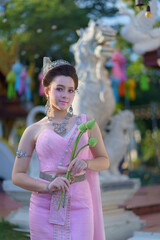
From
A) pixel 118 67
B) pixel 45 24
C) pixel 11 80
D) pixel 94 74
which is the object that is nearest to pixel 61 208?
pixel 94 74

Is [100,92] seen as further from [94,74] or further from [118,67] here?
[118,67]

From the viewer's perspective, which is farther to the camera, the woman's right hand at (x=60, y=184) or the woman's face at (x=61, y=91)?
the woman's face at (x=61, y=91)

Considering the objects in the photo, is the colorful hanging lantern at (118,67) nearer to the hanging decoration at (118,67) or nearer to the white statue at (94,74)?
the hanging decoration at (118,67)

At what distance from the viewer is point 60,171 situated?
77.3 inches

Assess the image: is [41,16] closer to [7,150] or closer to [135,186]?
[7,150]

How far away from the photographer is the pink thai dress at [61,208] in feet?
6.41

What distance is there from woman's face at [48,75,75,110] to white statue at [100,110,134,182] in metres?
2.53

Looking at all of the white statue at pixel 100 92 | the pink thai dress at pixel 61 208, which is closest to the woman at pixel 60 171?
the pink thai dress at pixel 61 208

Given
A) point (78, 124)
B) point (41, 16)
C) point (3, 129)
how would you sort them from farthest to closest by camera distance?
point (3, 129) < point (41, 16) < point (78, 124)

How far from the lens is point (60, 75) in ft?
6.84

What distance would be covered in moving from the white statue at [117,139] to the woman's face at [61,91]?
99.4 inches

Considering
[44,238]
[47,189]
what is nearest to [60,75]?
[47,189]

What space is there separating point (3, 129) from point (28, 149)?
11.8 meters

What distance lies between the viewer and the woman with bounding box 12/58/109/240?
6.40ft
